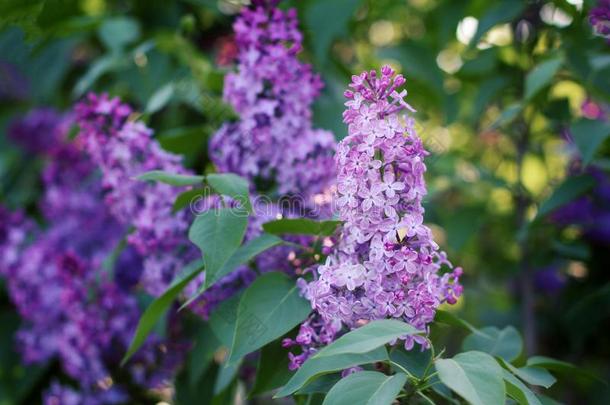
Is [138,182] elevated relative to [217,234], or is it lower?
elevated

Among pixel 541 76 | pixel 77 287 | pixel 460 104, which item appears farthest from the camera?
pixel 460 104

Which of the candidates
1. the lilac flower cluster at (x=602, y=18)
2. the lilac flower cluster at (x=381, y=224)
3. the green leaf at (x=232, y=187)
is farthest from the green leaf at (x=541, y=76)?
the green leaf at (x=232, y=187)

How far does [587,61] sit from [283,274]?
0.91 m

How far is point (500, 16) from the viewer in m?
1.61

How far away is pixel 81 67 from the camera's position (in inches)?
106

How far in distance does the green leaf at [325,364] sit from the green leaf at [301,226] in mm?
227

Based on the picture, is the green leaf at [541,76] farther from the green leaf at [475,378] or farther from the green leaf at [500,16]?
the green leaf at [475,378]

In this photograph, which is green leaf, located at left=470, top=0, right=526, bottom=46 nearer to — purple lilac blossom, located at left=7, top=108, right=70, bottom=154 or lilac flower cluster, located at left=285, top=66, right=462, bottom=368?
lilac flower cluster, located at left=285, top=66, right=462, bottom=368

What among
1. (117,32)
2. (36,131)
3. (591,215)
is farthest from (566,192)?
(36,131)

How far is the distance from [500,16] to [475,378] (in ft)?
3.38

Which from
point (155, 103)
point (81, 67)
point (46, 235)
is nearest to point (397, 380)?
point (155, 103)

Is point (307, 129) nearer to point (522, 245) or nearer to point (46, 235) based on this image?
point (522, 245)

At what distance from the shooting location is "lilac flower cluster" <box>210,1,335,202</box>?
4.34 ft

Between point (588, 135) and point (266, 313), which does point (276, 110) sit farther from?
point (588, 135)
